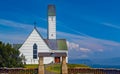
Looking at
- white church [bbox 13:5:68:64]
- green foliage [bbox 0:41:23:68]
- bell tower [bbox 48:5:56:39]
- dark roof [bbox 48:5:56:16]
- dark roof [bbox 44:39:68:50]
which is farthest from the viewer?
dark roof [bbox 48:5:56:16]

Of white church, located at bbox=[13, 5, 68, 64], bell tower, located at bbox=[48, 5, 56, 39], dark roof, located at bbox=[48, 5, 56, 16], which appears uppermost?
dark roof, located at bbox=[48, 5, 56, 16]

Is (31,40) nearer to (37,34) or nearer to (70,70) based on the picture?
(37,34)

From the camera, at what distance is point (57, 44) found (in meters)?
88.9

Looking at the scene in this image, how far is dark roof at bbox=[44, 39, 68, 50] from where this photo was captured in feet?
286

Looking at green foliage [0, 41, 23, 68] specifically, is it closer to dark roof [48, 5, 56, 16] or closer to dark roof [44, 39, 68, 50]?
dark roof [44, 39, 68, 50]

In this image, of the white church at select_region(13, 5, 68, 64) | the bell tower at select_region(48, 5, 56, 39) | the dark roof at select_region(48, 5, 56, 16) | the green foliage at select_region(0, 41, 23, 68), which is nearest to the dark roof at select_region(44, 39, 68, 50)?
the white church at select_region(13, 5, 68, 64)

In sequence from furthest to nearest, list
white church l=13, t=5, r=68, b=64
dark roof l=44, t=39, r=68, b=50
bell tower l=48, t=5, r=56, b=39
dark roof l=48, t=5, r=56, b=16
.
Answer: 1. dark roof l=48, t=5, r=56, b=16
2. bell tower l=48, t=5, r=56, b=39
3. dark roof l=44, t=39, r=68, b=50
4. white church l=13, t=5, r=68, b=64

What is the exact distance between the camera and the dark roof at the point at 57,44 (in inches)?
3429

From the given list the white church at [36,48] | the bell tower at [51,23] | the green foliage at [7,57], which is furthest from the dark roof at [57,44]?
the green foliage at [7,57]

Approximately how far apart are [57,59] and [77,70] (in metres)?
50.1

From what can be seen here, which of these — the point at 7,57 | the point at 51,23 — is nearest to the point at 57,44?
the point at 51,23

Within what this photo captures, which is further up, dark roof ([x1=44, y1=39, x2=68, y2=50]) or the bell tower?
the bell tower

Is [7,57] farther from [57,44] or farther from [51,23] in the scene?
[51,23]

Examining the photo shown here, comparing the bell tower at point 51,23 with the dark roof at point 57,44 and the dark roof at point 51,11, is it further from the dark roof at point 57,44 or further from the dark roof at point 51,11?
the dark roof at point 57,44
